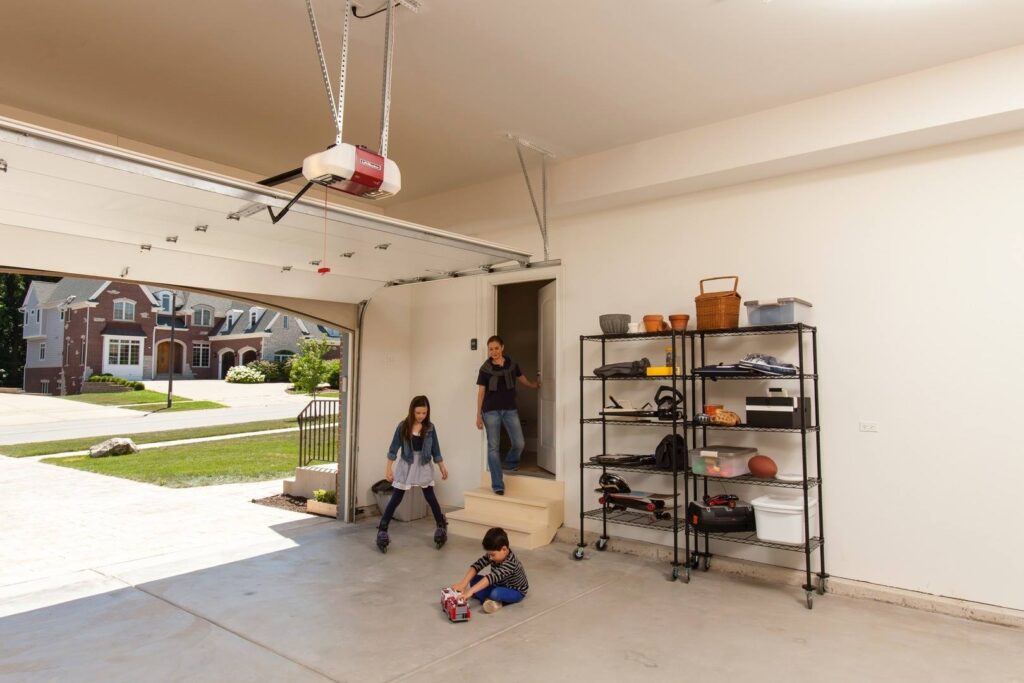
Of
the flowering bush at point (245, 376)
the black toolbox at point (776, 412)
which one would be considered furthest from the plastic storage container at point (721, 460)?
the flowering bush at point (245, 376)

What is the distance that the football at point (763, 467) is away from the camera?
4176 mm

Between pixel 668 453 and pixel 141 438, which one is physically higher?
pixel 668 453

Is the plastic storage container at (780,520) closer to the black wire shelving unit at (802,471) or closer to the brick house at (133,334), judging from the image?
the black wire shelving unit at (802,471)

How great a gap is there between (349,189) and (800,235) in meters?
3.56

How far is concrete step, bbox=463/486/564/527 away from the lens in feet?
18.1

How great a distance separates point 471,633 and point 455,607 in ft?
0.68

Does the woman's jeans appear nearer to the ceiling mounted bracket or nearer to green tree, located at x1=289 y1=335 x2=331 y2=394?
the ceiling mounted bracket

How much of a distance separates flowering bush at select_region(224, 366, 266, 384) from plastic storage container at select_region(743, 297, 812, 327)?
24.9 meters

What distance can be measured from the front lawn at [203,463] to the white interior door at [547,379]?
20.3 ft

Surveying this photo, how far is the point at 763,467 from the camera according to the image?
13.7 ft

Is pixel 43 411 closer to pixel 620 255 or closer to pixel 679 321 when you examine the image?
pixel 620 255

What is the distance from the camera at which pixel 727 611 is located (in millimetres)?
3805

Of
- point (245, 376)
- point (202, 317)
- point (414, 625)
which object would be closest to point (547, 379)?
point (414, 625)

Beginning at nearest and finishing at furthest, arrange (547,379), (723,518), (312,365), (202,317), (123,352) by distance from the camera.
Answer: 1. (723,518)
2. (547,379)
3. (312,365)
4. (123,352)
5. (202,317)
